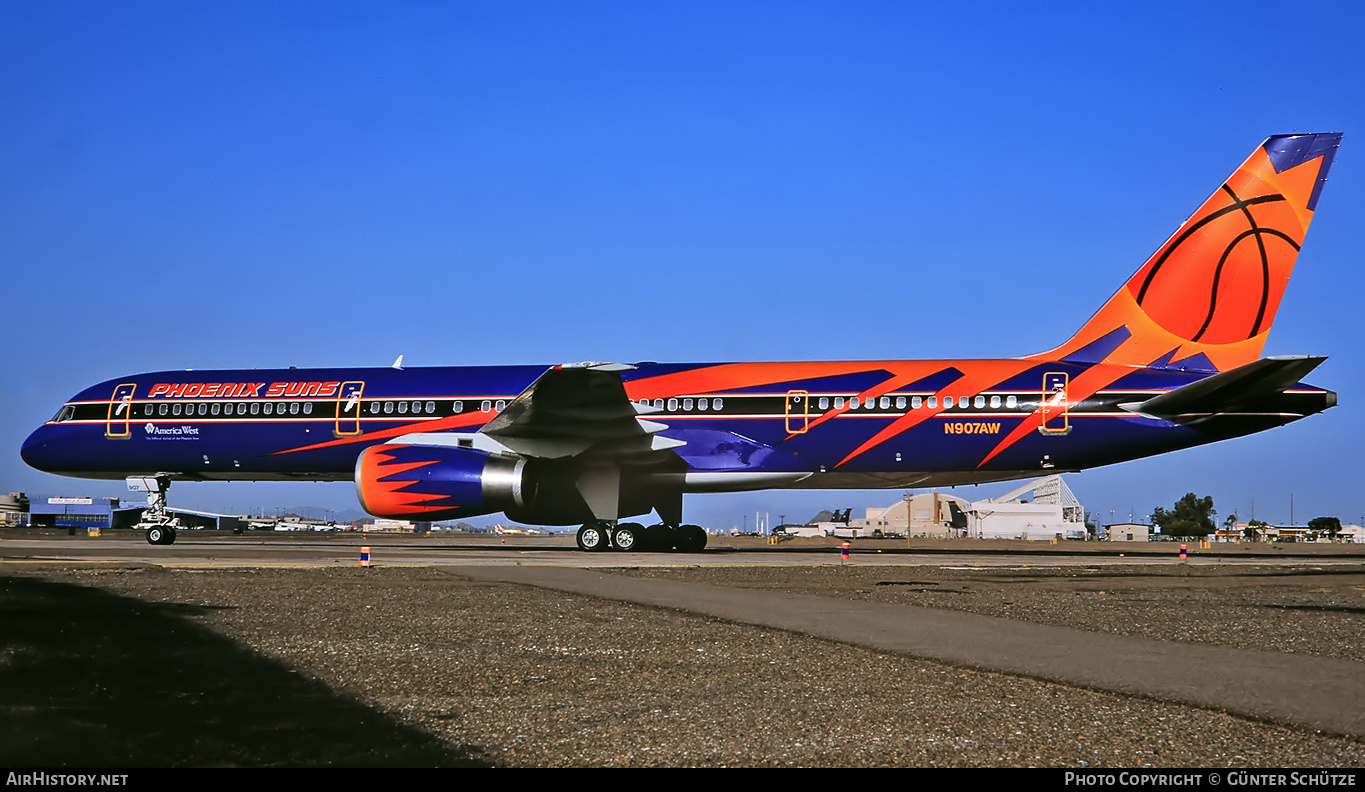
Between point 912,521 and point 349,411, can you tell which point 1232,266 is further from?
point 912,521

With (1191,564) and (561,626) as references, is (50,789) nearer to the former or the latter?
(561,626)

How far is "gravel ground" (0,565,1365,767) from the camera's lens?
4.55 m

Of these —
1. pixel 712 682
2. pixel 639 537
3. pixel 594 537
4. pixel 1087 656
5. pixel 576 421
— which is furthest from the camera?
pixel 639 537

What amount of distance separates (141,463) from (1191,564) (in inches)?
931

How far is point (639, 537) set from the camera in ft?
76.8

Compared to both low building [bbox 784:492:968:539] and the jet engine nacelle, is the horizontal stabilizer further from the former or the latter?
low building [bbox 784:492:968:539]

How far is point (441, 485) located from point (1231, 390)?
15.3m

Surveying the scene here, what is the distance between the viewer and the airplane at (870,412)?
2136 cm

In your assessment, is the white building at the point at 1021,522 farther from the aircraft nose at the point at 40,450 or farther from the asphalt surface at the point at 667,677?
the asphalt surface at the point at 667,677

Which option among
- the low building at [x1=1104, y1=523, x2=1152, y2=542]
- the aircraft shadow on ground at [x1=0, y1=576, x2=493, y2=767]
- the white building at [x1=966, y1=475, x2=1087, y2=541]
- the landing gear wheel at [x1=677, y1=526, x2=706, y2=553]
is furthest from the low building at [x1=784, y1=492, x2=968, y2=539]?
the aircraft shadow on ground at [x1=0, y1=576, x2=493, y2=767]

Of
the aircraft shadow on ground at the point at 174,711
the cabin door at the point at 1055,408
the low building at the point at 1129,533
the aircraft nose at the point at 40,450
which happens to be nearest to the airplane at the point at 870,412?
the cabin door at the point at 1055,408

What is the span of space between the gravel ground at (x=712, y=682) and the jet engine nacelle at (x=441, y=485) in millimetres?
8752

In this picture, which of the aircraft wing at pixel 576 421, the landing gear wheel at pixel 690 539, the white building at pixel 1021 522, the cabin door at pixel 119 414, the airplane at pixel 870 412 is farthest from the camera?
the white building at pixel 1021 522

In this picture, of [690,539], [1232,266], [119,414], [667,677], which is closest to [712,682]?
[667,677]
